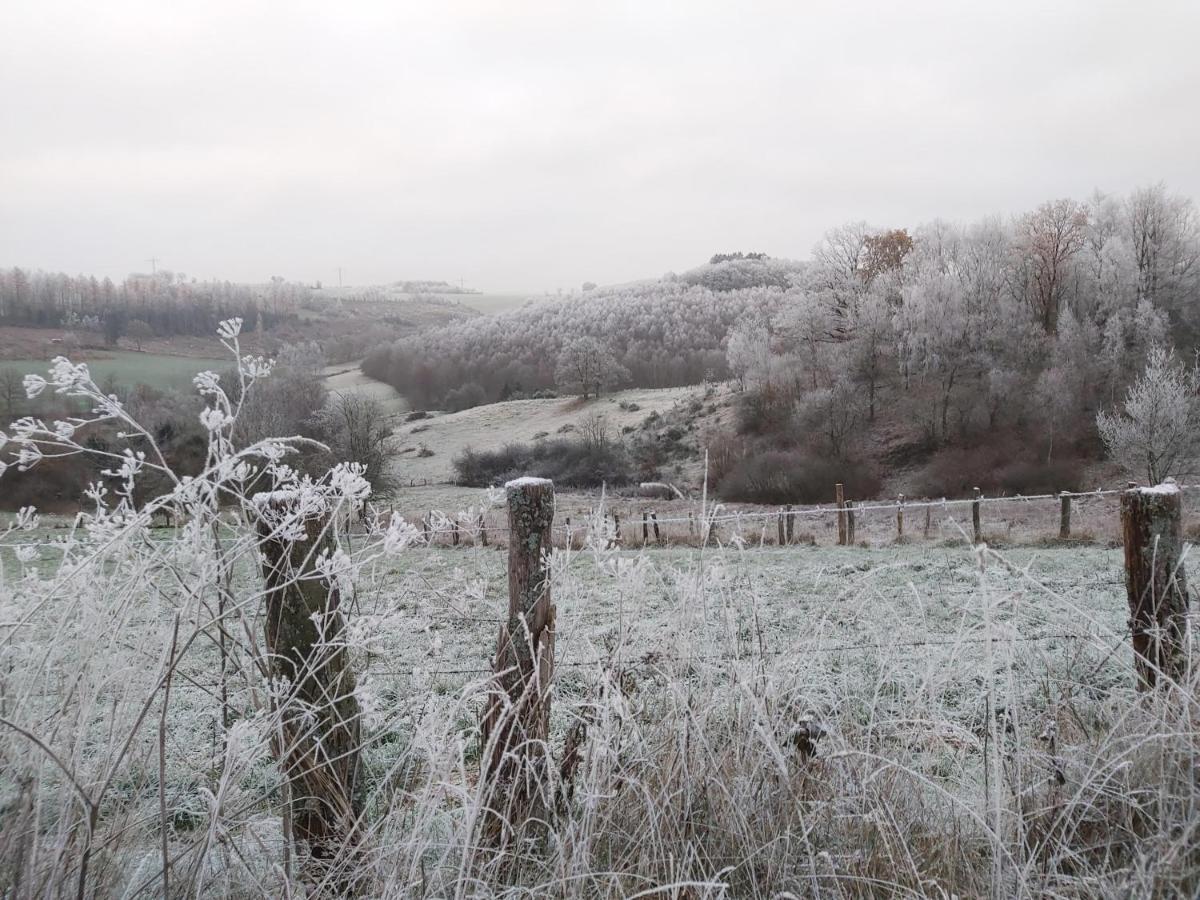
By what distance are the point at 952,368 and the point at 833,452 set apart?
26.8 ft

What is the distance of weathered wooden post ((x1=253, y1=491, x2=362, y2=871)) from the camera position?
8.09ft

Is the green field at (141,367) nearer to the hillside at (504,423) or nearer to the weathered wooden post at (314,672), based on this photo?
the hillside at (504,423)

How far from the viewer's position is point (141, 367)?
38.1m

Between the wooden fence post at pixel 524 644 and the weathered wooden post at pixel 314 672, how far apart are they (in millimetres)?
485

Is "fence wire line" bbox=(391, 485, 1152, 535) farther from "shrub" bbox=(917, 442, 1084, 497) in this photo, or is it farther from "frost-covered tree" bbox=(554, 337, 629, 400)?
"frost-covered tree" bbox=(554, 337, 629, 400)

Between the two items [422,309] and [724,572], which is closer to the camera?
[724,572]

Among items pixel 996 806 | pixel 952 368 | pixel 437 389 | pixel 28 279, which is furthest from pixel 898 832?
pixel 437 389

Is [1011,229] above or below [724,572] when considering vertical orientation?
above

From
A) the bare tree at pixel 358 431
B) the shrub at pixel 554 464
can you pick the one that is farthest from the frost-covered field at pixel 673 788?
the shrub at pixel 554 464

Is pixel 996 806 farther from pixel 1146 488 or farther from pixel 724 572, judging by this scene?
pixel 1146 488

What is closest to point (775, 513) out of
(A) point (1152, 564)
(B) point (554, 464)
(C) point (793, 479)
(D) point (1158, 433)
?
(A) point (1152, 564)

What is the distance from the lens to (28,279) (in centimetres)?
5050

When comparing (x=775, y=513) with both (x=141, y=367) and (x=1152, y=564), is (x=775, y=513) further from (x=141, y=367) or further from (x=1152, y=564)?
(x=141, y=367)

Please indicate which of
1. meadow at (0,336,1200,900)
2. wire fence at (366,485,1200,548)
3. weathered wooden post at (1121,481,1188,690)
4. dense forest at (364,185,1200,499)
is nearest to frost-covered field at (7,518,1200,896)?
meadow at (0,336,1200,900)
